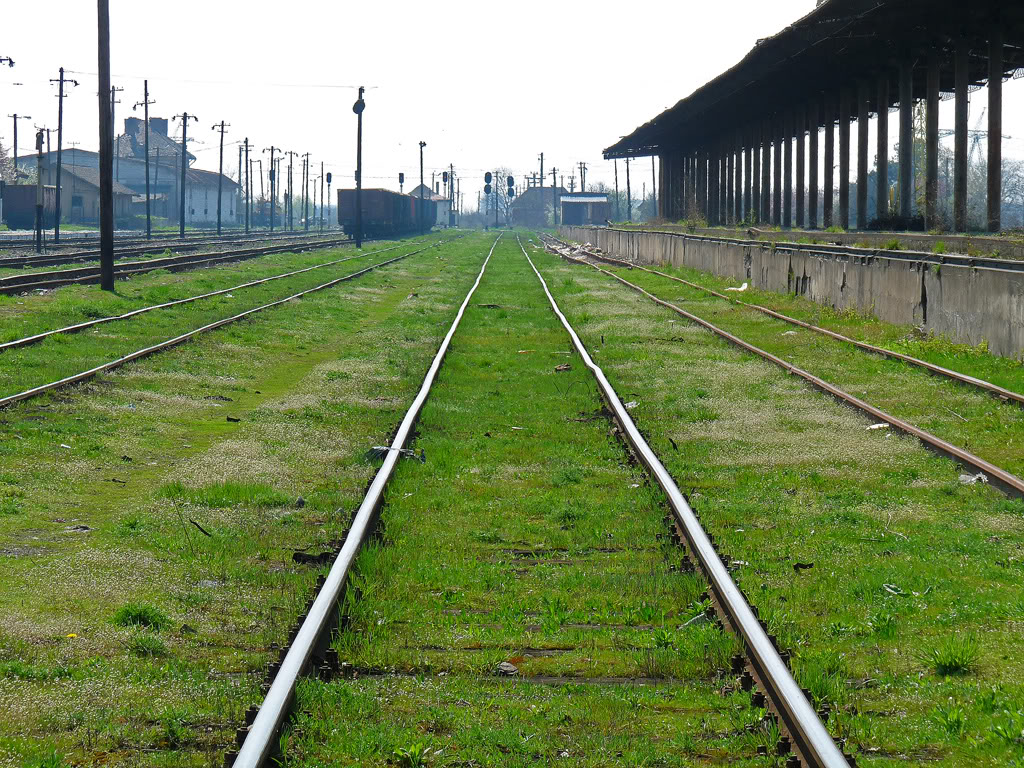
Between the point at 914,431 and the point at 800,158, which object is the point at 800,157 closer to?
the point at 800,158

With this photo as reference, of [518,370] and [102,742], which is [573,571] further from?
[518,370]

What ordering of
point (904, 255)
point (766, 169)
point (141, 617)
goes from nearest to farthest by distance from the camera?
point (141, 617), point (904, 255), point (766, 169)

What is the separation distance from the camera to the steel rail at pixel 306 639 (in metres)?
4.33

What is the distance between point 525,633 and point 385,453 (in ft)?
15.2

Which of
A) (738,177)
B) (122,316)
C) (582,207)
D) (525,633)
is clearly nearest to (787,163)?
(738,177)

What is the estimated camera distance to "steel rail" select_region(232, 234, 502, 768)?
4328 mm

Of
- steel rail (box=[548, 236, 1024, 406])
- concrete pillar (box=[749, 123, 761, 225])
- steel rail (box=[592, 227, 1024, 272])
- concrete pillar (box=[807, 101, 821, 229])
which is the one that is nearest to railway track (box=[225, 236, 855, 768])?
steel rail (box=[548, 236, 1024, 406])

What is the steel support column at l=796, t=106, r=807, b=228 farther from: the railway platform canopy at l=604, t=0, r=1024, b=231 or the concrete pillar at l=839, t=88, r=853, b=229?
the concrete pillar at l=839, t=88, r=853, b=229

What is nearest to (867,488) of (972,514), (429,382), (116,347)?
(972,514)

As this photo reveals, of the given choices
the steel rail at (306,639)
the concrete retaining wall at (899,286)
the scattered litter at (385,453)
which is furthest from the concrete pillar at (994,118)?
the steel rail at (306,639)

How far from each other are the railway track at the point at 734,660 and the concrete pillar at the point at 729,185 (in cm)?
6233

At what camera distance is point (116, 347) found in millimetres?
18484

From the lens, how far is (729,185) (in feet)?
230

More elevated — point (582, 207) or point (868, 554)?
point (582, 207)
